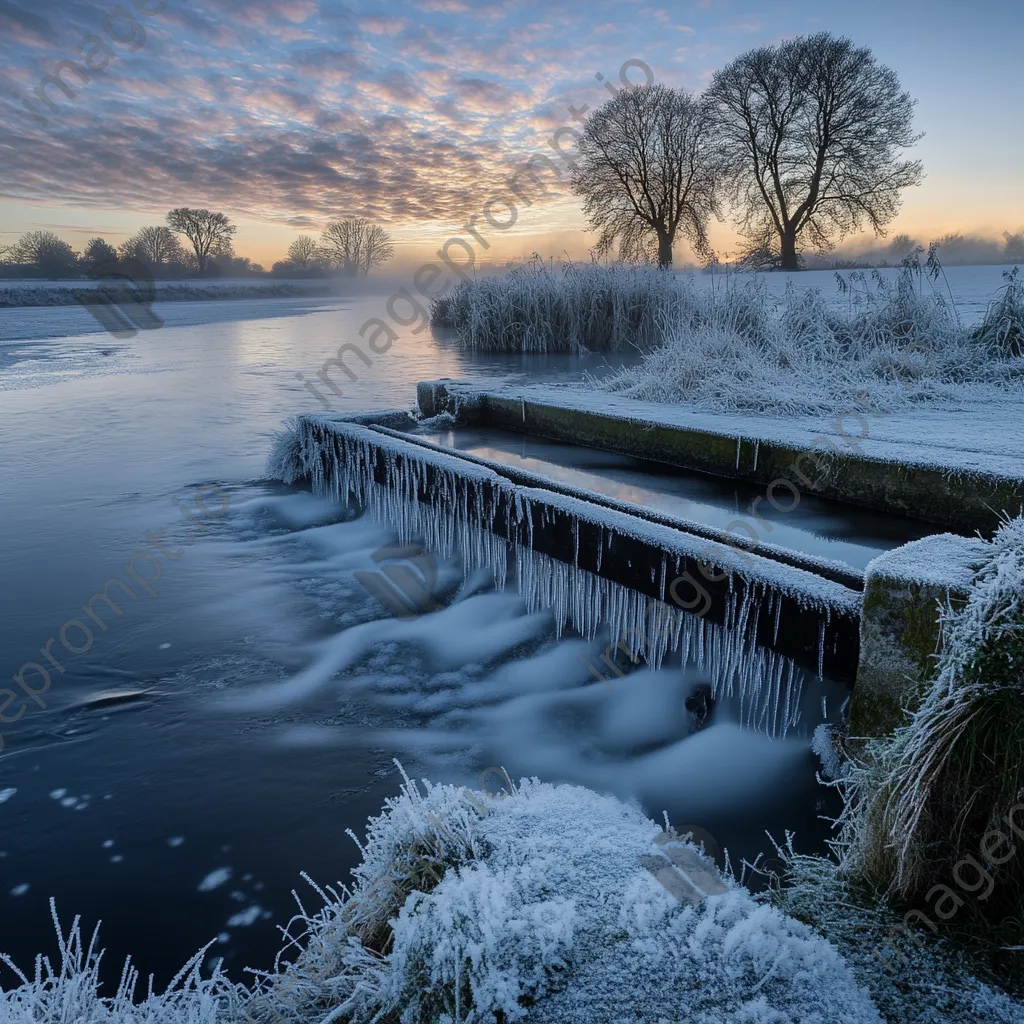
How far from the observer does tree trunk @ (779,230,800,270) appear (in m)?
21.9

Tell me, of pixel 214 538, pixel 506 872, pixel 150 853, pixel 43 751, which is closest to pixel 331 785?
pixel 150 853

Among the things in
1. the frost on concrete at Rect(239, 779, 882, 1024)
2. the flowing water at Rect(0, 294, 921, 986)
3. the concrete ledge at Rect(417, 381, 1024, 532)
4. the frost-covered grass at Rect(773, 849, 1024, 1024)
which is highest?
the concrete ledge at Rect(417, 381, 1024, 532)

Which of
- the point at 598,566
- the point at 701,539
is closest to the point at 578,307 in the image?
the point at 598,566

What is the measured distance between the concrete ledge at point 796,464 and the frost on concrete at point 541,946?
134 inches

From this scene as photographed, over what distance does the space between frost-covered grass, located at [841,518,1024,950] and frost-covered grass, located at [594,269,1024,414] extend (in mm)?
4998

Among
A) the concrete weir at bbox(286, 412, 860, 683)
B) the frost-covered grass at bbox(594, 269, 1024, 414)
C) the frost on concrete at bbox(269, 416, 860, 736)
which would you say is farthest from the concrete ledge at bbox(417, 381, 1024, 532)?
the frost on concrete at bbox(269, 416, 860, 736)

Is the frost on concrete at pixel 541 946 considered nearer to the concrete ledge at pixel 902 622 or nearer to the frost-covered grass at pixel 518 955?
the frost-covered grass at pixel 518 955

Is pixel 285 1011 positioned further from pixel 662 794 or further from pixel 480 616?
pixel 480 616

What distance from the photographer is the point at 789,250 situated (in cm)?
2309

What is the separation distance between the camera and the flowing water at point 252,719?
2.61 meters

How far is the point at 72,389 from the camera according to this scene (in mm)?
13320

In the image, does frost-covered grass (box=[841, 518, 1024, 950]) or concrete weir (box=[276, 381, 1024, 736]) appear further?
concrete weir (box=[276, 381, 1024, 736])

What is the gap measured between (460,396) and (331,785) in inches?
223

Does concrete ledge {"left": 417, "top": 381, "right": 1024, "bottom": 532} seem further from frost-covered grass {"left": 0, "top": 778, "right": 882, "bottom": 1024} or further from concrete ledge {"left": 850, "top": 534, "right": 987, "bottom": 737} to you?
frost-covered grass {"left": 0, "top": 778, "right": 882, "bottom": 1024}
